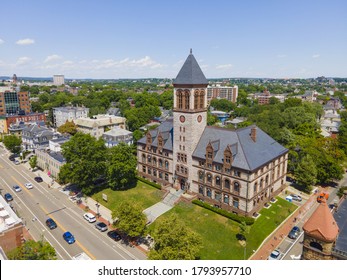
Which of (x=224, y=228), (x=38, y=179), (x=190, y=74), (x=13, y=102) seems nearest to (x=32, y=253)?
(x=224, y=228)

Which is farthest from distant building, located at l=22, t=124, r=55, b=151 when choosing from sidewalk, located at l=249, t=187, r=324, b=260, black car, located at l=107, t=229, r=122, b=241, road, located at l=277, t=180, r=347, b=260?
road, located at l=277, t=180, r=347, b=260

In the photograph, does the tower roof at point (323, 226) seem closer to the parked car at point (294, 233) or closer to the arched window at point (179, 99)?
the parked car at point (294, 233)

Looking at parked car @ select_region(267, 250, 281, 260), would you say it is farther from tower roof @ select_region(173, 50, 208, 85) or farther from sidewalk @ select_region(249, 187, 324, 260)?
tower roof @ select_region(173, 50, 208, 85)

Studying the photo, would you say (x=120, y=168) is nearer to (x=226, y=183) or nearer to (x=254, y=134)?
(x=226, y=183)

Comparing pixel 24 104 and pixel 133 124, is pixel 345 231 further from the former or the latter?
pixel 24 104

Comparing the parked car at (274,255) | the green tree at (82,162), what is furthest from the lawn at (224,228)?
the green tree at (82,162)

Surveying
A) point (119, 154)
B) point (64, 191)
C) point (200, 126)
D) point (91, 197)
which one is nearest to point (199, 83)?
point (200, 126)
